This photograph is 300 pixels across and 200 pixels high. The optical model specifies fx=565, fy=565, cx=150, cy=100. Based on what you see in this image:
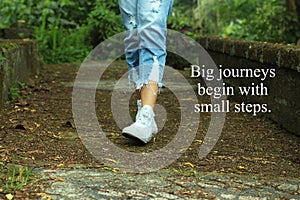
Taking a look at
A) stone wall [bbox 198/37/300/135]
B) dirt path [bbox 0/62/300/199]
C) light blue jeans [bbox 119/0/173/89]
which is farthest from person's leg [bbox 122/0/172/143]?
stone wall [bbox 198/37/300/135]

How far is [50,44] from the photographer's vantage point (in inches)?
294

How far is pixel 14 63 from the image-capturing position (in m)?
3.96

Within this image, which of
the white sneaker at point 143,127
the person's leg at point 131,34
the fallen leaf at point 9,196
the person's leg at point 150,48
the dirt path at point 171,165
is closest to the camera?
the fallen leaf at point 9,196

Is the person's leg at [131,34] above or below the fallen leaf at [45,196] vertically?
above

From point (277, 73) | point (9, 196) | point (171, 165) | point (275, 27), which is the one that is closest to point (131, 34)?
point (171, 165)

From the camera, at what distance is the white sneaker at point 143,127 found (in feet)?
8.52

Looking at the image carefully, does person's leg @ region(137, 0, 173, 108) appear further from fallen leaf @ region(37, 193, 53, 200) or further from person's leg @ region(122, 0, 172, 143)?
fallen leaf @ region(37, 193, 53, 200)

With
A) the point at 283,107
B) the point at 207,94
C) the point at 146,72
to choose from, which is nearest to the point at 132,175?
the point at 146,72

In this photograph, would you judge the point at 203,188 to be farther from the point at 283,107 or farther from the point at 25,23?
the point at 25,23

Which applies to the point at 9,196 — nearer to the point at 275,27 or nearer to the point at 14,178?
the point at 14,178

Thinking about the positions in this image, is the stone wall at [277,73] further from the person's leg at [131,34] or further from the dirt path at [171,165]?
the person's leg at [131,34]

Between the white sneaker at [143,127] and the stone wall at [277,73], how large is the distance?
0.86 metres

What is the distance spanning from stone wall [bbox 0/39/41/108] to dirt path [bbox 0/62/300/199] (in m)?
0.15

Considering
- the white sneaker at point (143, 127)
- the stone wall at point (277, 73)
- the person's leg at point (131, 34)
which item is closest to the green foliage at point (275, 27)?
the stone wall at point (277, 73)
